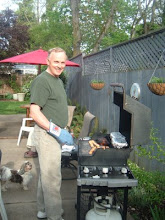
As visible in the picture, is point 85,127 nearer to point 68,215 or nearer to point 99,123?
point 68,215

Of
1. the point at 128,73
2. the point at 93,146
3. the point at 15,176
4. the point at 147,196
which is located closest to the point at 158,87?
the point at 93,146

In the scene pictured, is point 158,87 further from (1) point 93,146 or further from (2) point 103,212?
(2) point 103,212

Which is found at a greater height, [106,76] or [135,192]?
[106,76]

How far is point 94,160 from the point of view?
116 inches

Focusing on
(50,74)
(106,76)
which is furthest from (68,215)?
(106,76)

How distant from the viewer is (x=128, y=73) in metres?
5.84

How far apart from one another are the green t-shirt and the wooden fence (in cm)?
189

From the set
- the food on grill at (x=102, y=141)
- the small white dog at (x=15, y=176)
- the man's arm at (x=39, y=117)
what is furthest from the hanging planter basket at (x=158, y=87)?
the small white dog at (x=15, y=176)

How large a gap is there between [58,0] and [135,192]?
1939cm

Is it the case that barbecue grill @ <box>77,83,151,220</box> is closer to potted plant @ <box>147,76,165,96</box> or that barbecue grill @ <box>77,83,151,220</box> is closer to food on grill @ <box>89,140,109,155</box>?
food on grill @ <box>89,140,109,155</box>

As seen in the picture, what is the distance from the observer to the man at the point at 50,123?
2.88 meters

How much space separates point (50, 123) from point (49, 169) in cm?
58

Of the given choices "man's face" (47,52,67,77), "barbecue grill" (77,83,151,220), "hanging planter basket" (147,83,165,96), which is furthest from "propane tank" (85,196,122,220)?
"hanging planter basket" (147,83,165,96)

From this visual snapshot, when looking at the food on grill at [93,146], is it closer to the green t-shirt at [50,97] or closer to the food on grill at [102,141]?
the food on grill at [102,141]
